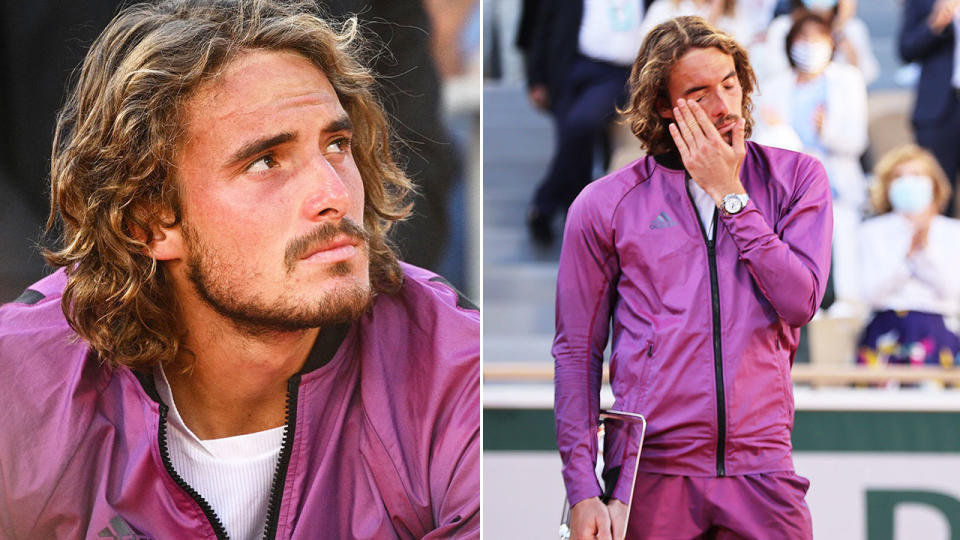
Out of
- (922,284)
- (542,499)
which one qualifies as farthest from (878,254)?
(542,499)

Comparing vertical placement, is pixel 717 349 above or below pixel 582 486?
above

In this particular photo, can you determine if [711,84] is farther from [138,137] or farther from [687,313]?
[138,137]

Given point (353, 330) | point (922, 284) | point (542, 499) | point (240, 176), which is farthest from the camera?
point (922, 284)

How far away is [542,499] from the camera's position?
3.22m

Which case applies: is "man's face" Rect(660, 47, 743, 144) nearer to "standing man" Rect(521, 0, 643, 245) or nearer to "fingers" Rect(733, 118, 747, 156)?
"fingers" Rect(733, 118, 747, 156)

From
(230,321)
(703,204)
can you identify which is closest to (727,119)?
(703,204)

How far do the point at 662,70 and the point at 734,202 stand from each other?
0.34 metres

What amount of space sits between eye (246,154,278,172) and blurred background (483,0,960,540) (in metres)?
1.61

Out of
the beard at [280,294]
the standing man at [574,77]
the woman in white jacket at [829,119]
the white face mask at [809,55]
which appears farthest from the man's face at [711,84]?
the white face mask at [809,55]

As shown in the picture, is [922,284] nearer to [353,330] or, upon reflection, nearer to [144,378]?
Result: [353,330]

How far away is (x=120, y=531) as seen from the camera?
6.12ft

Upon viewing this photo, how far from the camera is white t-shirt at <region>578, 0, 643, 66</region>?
3395 mm

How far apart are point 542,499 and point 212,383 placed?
151 centimetres

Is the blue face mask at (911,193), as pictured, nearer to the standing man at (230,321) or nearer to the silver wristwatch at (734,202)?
the silver wristwatch at (734,202)
